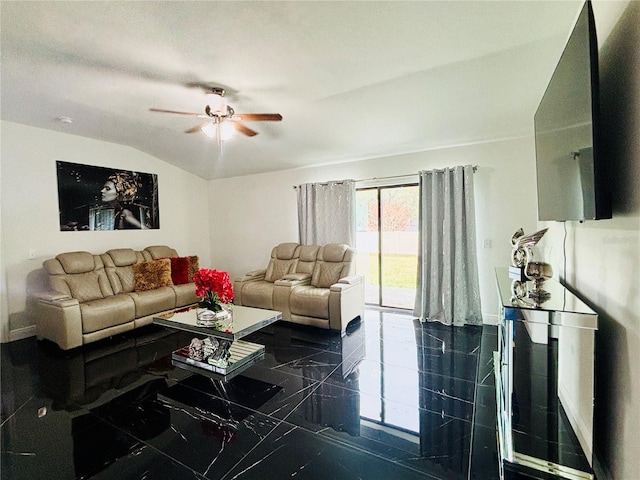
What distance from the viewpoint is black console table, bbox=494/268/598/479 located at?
4.91 feet

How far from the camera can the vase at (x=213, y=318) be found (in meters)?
2.79

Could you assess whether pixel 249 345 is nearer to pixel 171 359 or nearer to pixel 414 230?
pixel 171 359

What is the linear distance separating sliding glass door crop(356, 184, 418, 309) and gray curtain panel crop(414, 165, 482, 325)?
0.31 meters

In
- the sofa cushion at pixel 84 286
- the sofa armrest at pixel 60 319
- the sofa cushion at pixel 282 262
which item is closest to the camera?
the sofa armrest at pixel 60 319

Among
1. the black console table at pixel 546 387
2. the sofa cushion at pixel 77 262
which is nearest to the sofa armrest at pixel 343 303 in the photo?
the black console table at pixel 546 387

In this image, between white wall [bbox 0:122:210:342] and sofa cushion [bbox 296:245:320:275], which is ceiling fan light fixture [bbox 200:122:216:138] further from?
white wall [bbox 0:122:210:342]

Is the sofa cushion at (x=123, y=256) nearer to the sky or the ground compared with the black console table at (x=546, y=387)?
nearer to the sky

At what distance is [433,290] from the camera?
4.05m

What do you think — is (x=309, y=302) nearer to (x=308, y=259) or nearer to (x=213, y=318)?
(x=308, y=259)

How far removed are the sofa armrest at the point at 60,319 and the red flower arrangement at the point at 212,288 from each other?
1574 millimetres

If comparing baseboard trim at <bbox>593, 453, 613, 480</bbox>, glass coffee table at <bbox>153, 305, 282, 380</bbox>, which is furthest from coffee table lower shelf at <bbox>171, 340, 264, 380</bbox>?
baseboard trim at <bbox>593, 453, 613, 480</bbox>

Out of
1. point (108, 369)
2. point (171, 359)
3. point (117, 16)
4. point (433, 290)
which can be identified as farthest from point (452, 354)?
point (117, 16)

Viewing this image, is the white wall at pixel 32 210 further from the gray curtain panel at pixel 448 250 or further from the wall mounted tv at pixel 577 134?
the wall mounted tv at pixel 577 134

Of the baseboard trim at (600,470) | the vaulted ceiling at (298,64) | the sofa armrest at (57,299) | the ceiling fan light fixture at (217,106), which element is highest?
the vaulted ceiling at (298,64)
